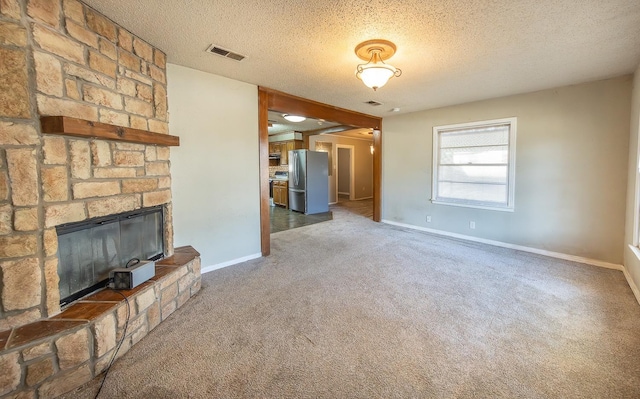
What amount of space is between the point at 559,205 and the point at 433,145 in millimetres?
2096

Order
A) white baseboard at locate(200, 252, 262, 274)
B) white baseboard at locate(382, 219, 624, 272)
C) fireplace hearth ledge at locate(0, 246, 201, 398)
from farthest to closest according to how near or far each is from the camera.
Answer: white baseboard at locate(382, 219, 624, 272) < white baseboard at locate(200, 252, 262, 274) < fireplace hearth ledge at locate(0, 246, 201, 398)

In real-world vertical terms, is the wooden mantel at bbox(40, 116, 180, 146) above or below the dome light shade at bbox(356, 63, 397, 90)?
below

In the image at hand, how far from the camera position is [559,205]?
368 centimetres

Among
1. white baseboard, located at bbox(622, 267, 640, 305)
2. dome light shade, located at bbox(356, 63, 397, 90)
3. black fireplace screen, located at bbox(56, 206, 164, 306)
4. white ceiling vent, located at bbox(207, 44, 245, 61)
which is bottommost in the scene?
white baseboard, located at bbox(622, 267, 640, 305)

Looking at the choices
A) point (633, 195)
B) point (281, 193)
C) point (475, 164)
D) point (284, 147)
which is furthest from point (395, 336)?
point (284, 147)

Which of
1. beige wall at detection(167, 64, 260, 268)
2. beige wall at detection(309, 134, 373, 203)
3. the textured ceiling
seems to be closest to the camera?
the textured ceiling

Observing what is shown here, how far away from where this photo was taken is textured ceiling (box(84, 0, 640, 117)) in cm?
189

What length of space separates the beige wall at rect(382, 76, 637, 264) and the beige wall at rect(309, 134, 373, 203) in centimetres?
485

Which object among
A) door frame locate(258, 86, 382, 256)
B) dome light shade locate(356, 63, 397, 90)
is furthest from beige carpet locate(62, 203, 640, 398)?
dome light shade locate(356, 63, 397, 90)

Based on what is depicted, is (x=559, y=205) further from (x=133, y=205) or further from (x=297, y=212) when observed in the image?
(x=297, y=212)

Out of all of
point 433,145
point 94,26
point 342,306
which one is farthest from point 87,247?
point 433,145

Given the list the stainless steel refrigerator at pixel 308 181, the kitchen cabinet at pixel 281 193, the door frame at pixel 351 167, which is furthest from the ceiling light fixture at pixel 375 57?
the door frame at pixel 351 167

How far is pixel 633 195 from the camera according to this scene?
287cm

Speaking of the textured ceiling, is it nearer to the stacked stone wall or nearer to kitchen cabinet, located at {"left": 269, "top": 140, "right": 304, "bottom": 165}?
the stacked stone wall
